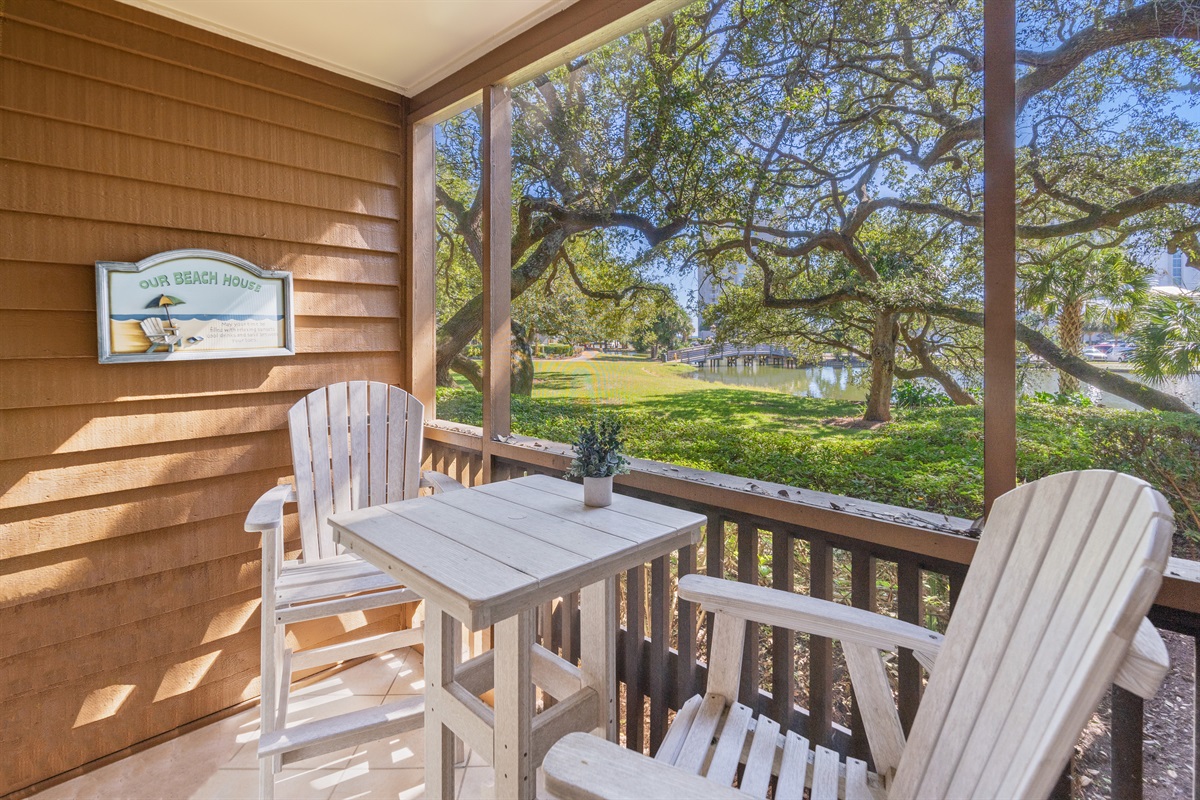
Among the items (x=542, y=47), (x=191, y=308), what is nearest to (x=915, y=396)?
(x=542, y=47)

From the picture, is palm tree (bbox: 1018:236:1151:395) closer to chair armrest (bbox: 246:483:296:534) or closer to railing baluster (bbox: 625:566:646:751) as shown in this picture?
railing baluster (bbox: 625:566:646:751)

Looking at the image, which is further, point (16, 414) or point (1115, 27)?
point (16, 414)

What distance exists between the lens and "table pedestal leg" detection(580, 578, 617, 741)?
1.50m

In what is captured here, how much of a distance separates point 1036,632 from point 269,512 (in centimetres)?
202

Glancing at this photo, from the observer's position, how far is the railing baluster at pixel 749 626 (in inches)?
63.9

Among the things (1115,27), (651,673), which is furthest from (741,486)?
(1115,27)

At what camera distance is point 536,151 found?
2.48 metres

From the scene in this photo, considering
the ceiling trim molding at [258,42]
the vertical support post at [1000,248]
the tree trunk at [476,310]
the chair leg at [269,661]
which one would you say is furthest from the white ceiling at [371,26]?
the chair leg at [269,661]

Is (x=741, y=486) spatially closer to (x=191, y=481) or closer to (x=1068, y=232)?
(x=1068, y=232)

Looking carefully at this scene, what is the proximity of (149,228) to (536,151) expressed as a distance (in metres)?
1.50

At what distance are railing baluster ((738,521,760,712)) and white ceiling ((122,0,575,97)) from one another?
6.23 feet

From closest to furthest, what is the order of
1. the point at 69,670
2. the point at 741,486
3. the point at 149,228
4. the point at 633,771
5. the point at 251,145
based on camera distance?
the point at 633,771, the point at 741,486, the point at 69,670, the point at 149,228, the point at 251,145

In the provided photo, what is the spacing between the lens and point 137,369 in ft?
6.98

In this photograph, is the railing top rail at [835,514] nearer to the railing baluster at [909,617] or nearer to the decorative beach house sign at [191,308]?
the railing baluster at [909,617]
